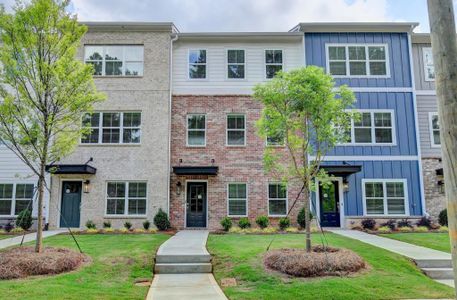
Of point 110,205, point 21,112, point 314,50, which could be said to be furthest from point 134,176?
point 314,50

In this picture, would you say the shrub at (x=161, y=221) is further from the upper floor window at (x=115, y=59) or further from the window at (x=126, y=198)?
the upper floor window at (x=115, y=59)

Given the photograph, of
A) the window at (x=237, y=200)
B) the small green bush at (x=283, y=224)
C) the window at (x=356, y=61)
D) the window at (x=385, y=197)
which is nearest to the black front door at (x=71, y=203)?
the window at (x=237, y=200)

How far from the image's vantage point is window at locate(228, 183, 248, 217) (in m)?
16.8

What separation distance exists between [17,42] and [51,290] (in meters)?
6.44

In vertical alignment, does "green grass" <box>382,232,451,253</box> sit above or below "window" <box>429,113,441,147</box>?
below

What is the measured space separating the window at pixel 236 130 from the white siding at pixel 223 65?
49.7 inches

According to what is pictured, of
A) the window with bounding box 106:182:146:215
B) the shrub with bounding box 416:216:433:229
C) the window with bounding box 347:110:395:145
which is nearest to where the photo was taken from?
the shrub with bounding box 416:216:433:229

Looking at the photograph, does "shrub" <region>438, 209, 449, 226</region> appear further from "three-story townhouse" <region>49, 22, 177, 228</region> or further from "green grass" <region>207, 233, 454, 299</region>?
"three-story townhouse" <region>49, 22, 177, 228</region>

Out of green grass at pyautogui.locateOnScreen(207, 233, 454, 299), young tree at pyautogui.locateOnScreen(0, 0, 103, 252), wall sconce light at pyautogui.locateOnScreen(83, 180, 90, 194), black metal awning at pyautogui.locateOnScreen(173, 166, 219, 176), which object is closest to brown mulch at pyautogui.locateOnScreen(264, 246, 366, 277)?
green grass at pyautogui.locateOnScreen(207, 233, 454, 299)

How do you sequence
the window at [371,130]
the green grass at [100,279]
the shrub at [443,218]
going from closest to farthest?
the green grass at [100,279] < the shrub at [443,218] < the window at [371,130]

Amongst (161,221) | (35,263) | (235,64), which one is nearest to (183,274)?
(35,263)

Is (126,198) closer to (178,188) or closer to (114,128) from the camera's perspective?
(178,188)

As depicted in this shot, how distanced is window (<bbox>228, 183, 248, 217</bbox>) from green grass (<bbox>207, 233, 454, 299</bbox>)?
6.50 metres

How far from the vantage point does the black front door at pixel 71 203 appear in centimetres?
1664
